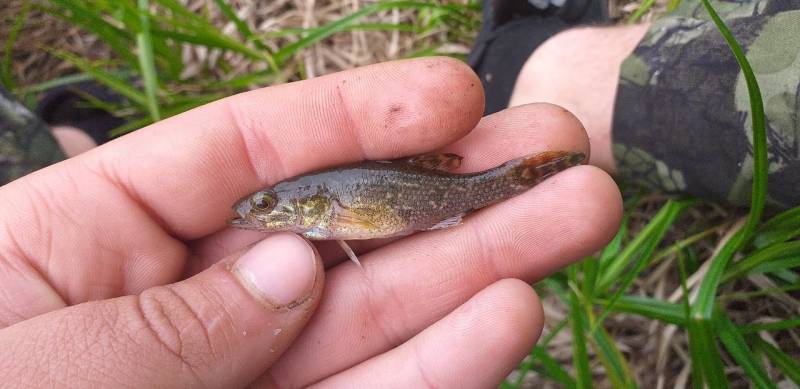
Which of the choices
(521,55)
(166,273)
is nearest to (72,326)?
(166,273)

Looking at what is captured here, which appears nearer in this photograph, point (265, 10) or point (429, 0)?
point (429, 0)

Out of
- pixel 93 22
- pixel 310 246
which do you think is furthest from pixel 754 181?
pixel 93 22

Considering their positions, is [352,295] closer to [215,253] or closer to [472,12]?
[215,253]

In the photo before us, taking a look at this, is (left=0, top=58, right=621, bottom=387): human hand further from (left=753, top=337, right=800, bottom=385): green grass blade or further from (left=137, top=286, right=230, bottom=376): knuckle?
(left=753, top=337, right=800, bottom=385): green grass blade

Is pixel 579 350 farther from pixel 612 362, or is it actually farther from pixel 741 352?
pixel 741 352

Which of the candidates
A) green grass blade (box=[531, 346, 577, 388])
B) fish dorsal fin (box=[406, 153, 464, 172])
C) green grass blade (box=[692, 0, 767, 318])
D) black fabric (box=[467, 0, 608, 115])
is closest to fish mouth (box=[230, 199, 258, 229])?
fish dorsal fin (box=[406, 153, 464, 172])

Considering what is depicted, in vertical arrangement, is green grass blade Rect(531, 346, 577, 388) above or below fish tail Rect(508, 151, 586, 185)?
below
